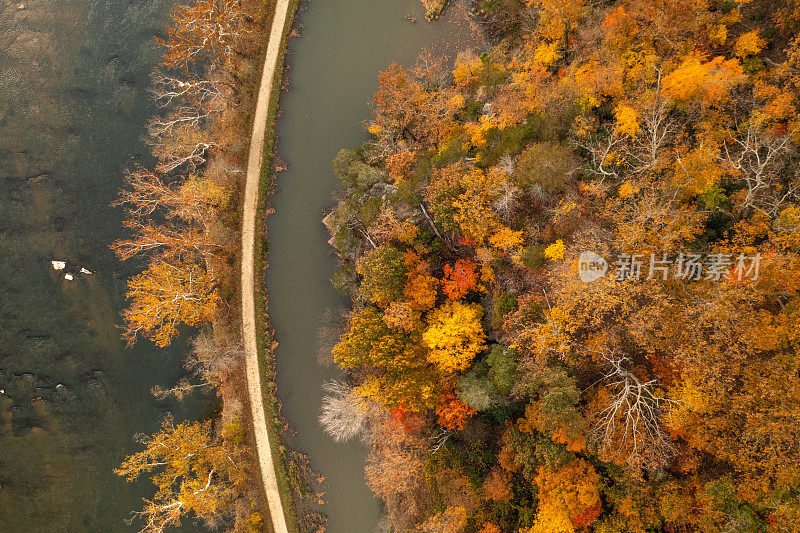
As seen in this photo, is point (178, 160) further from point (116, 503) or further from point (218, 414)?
point (116, 503)

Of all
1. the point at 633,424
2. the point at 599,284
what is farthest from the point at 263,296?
the point at 633,424

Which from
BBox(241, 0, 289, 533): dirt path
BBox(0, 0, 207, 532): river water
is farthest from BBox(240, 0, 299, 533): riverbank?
BBox(0, 0, 207, 532): river water

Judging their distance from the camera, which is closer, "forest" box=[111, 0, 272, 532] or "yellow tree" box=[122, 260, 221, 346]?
"yellow tree" box=[122, 260, 221, 346]

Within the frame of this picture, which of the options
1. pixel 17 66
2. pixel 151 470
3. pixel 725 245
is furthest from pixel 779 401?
pixel 17 66

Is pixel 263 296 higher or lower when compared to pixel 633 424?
higher

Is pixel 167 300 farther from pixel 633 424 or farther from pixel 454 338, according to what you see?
pixel 633 424

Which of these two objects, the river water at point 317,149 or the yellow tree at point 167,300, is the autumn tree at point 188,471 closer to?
the river water at point 317,149

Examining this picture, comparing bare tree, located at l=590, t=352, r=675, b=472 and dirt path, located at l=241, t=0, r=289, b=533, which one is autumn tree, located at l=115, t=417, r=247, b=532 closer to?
dirt path, located at l=241, t=0, r=289, b=533
